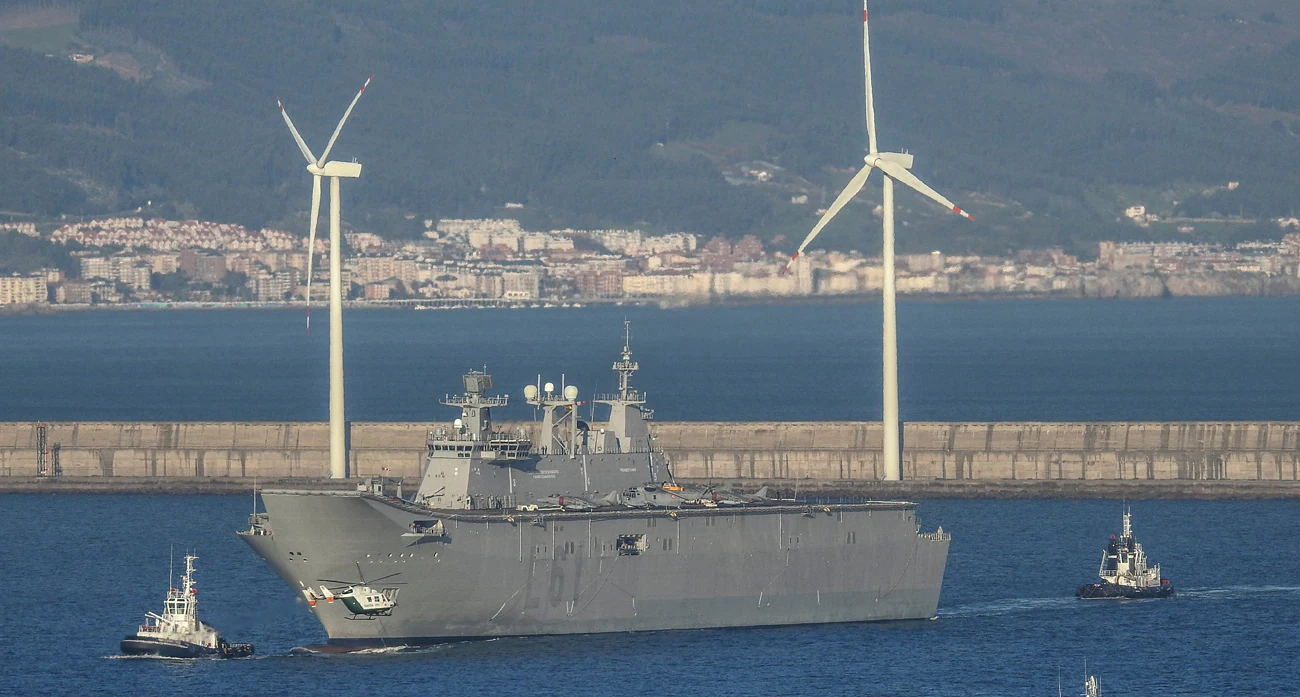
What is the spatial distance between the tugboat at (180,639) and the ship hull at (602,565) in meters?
2.44

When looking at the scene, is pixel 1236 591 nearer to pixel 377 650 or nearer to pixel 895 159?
pixel 377 650

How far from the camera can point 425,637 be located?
191ft

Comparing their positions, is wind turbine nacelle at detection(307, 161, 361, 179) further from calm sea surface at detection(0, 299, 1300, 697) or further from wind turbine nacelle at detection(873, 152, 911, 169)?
wind turbine nacelle at detection(873, 152, 911, 169)

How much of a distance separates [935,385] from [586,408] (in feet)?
152

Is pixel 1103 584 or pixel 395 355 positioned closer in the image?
pixel 1103 584

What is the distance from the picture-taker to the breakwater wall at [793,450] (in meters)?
90.2

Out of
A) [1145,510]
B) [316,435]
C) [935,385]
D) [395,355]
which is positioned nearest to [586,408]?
[316,435]

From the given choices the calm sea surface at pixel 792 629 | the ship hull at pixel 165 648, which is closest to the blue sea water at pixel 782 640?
the calm sea surface at pixel 792 629

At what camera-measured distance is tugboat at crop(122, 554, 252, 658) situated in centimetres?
5716

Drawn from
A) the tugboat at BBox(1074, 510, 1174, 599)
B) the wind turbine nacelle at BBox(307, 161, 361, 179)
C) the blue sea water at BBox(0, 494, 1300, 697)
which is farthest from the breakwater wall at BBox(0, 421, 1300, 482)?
the tugboat at BBox(1074, 510, 1174, 599)

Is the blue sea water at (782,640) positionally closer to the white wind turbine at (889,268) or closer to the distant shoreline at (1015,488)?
the distant shoreline at (1015,488)

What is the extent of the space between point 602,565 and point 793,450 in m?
32.7

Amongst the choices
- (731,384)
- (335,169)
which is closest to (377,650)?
(335,169)

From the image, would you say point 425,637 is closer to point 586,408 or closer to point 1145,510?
point 1145,510
